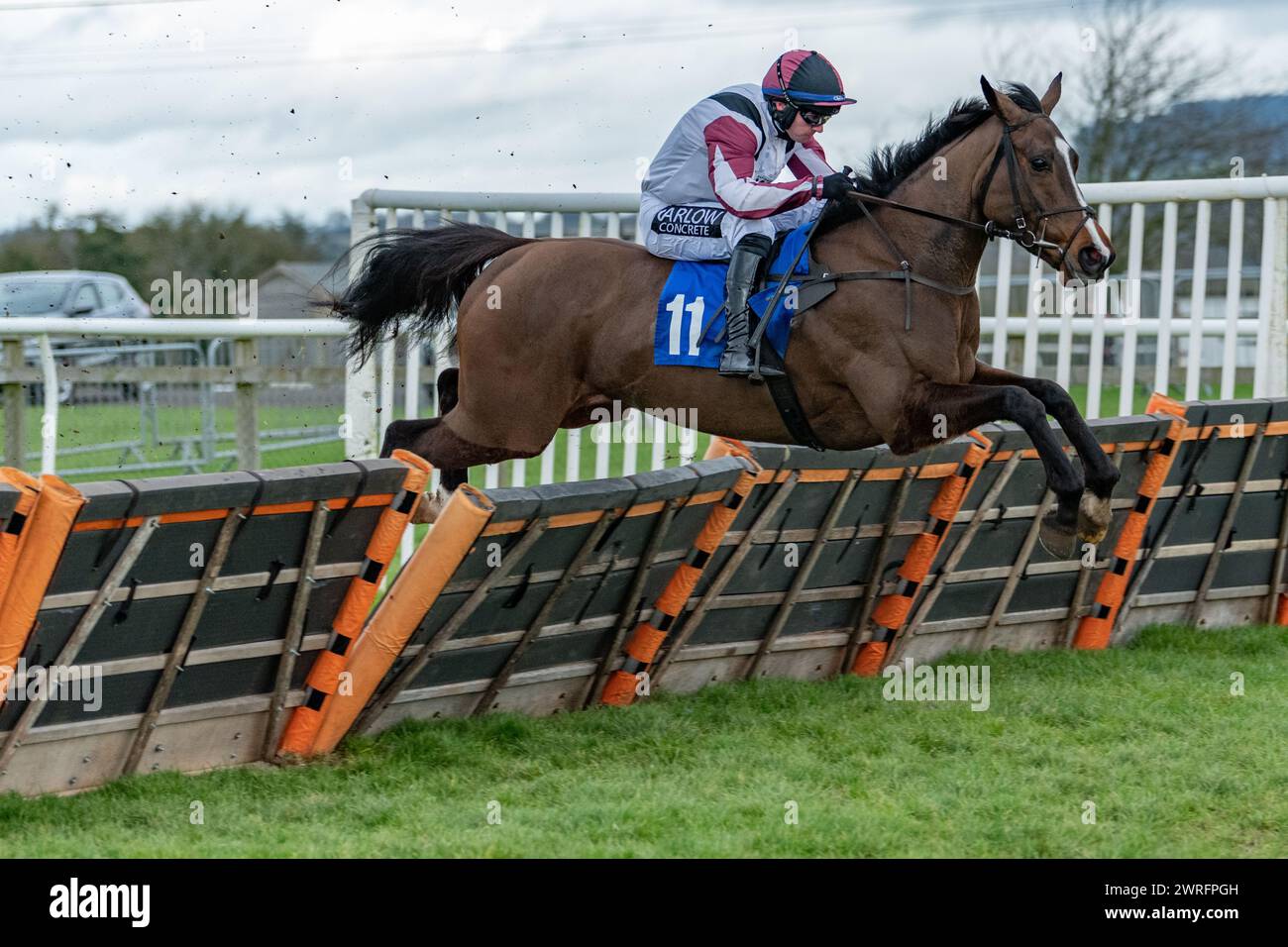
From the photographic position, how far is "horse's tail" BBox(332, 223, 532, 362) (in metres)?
6.27

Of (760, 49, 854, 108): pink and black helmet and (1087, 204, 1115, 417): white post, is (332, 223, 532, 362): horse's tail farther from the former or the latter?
(1087, 204, 1115, 417): white post

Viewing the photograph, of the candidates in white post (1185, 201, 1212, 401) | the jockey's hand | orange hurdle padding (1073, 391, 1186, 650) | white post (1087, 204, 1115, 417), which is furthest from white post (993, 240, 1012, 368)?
the jockey's hand

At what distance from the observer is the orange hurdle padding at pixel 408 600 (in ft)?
15.5

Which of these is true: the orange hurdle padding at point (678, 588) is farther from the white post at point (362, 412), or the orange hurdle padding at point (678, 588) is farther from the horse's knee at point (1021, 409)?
the white post at point (362, 412)

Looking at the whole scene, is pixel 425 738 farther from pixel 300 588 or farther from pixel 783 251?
pixel 783 251

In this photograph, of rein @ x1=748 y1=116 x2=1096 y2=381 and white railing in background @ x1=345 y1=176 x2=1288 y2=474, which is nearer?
rein @ x1=748 y1=116 x2=1096 y2=381

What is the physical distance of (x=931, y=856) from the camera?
4.14 metres

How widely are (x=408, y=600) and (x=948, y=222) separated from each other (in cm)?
226

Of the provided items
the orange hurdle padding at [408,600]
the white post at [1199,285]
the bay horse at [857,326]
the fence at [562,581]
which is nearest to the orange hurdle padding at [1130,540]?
the fence at [562,581]

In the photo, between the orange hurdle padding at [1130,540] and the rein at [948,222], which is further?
the orange hurdle padding at [1130,540]

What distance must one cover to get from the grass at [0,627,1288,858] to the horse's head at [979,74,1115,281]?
1658 mm

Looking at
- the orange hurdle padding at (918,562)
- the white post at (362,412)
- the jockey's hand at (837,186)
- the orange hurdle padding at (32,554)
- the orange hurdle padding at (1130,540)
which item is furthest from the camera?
the white post at (362,412)

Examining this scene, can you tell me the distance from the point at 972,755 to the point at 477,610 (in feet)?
5.73
